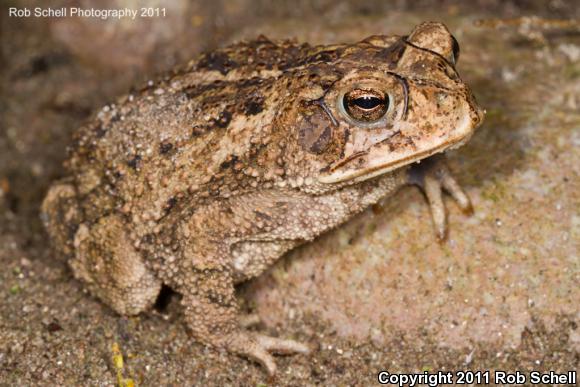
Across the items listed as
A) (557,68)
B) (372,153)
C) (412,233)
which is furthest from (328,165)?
(557,68)

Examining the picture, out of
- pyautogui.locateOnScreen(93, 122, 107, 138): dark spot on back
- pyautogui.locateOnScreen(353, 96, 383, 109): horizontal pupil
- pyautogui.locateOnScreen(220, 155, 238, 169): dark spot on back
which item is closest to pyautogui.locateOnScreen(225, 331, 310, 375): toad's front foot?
pyautogui.locateOnScreen(220, 155, 238, 169): dark spot on back

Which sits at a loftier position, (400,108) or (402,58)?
(402,58)

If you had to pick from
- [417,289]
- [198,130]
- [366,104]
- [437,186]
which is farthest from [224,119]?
[417,289]

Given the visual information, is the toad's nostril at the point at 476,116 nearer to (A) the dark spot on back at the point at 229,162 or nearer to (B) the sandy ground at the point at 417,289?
(B) the sandy ground at the point at 417,289

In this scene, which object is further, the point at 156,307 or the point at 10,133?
the point at 10,133

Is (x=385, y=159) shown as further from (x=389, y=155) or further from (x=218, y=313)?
(x=218, y=313)

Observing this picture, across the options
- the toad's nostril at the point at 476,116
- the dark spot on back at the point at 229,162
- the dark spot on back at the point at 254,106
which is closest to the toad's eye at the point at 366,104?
the toad's nostril at the point at 476,116

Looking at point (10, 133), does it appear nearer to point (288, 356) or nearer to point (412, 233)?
point (288, 356)
